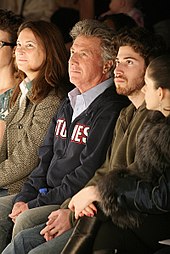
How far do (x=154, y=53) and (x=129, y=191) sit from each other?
0.80 meters

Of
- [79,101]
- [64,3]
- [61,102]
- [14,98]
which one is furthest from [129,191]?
[64,3]

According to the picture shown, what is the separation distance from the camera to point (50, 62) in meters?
4.43

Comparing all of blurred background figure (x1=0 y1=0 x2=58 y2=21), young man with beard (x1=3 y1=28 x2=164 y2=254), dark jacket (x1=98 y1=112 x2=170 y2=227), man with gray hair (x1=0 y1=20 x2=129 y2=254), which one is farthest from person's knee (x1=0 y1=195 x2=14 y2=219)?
blurred background figure (x1=0 y1=0 x2=58 y2=21)

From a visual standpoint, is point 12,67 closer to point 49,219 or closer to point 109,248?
point 49,219

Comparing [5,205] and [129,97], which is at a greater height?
[129,97]

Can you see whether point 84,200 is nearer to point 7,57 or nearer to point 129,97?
point 129,97

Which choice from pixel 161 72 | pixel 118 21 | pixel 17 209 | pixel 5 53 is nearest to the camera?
pixel 161 72

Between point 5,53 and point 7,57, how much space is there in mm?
29

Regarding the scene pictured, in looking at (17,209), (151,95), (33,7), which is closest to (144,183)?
(151,95)

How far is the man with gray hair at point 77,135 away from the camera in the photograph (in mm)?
3918

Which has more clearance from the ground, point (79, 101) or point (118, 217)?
point (79, 101)

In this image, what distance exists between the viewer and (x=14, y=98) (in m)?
4.80

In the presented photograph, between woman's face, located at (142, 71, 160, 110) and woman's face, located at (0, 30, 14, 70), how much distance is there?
1.62 meters

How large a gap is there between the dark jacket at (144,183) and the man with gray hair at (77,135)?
0.59 meters
